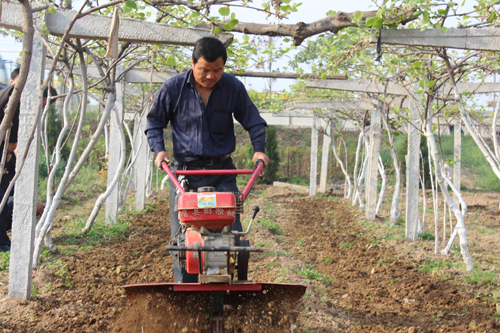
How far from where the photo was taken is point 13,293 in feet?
12.2

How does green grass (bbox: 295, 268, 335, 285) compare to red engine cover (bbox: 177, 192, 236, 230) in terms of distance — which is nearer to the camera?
red engine cover (bbox: 177, 192, 236, 230)

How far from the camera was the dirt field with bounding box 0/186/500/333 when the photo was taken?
9.71 feet

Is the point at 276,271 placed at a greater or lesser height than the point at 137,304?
lesser

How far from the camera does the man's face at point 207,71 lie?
295cm

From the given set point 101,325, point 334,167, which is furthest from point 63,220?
point 334,167

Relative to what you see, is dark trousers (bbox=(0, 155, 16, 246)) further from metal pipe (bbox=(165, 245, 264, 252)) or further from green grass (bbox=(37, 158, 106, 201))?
green grass (bbox=(37, 158, 106, 201))

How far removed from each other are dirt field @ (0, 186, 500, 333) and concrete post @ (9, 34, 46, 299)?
17cm

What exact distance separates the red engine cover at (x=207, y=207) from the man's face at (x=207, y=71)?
0.82m

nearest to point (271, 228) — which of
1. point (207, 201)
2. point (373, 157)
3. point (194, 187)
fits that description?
point (373, 157)

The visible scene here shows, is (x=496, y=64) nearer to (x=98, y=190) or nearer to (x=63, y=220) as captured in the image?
(x=63, y=220)

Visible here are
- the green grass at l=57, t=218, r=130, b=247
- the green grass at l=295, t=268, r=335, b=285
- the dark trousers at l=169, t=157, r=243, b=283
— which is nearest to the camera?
the dark trousers at l=169, t=157, r=243, b=283

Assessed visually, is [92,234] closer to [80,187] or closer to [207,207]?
[207,207]

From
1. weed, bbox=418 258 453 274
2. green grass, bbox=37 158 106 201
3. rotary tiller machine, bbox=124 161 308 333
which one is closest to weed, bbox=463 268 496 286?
weed, bbox=418 258 453 274

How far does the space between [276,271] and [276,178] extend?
16.6 metres
